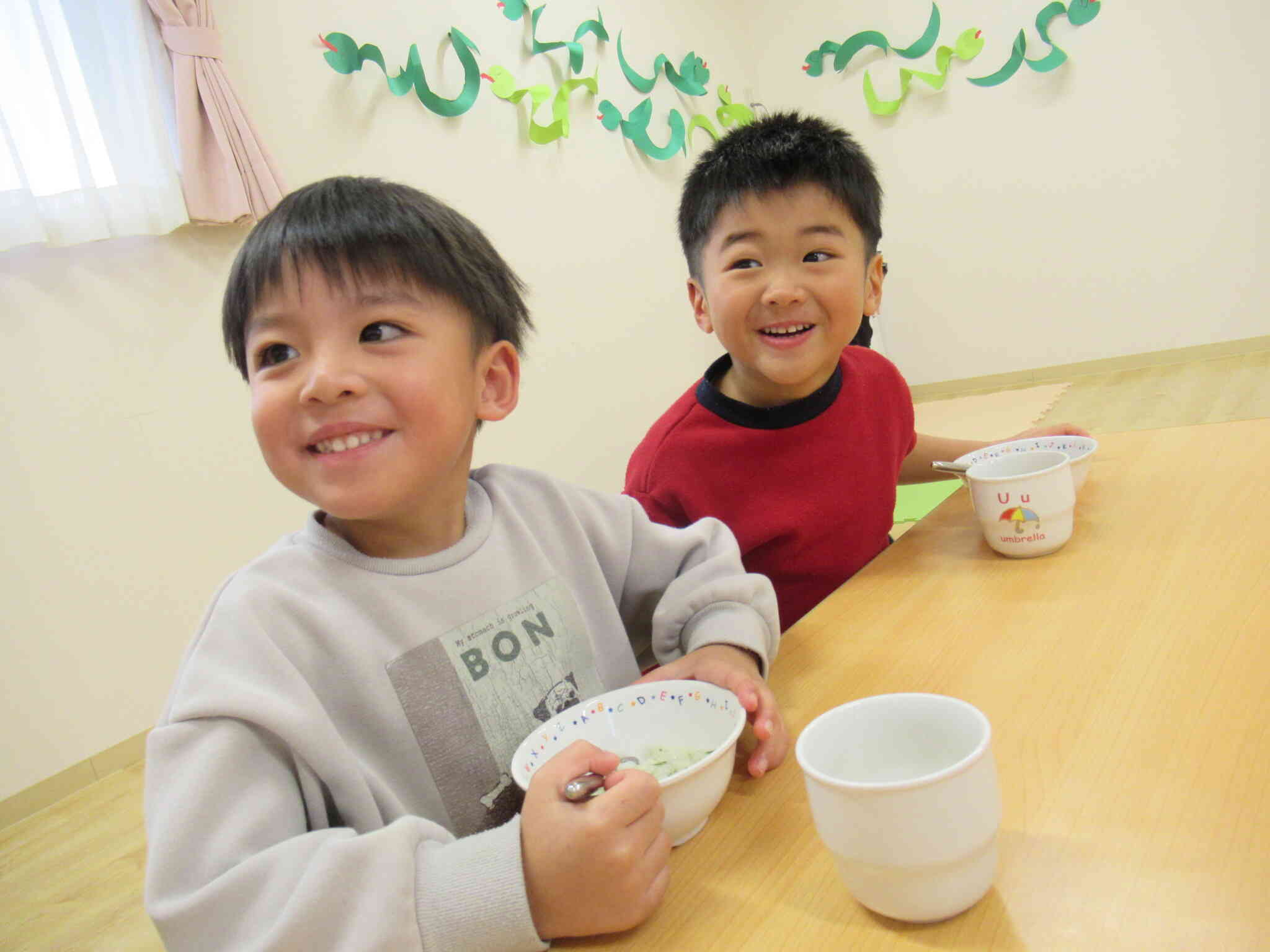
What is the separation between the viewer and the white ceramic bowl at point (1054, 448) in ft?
3.02

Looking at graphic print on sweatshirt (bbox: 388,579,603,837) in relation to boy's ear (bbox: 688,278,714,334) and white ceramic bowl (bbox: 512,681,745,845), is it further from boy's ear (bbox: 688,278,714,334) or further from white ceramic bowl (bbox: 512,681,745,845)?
boy's ear (bbox: 688,278,714,334)

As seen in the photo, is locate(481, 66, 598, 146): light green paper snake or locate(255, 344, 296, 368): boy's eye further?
locate(481, 66, 598, 146): light green paper snake

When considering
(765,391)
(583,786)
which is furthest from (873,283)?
(583,786)

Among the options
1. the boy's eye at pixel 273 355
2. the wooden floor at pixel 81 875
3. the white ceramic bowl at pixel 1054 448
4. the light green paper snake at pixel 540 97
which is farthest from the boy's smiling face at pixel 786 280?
the light green paper snake at pixel 540 97

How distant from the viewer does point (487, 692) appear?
0.69m

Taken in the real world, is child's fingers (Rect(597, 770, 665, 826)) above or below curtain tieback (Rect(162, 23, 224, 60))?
below

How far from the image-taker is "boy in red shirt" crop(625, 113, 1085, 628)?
103cm

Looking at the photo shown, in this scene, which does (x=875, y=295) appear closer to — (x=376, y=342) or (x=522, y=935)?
(x=376, y=342)

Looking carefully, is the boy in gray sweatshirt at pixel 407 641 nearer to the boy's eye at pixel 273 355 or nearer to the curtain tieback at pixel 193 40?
the boy's eye at pixel 273 355

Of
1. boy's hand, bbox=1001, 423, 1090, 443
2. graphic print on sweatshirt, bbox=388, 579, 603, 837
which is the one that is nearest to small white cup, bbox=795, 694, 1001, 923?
graphic print on sweatshirt, bbox=388, 579, 603, 837

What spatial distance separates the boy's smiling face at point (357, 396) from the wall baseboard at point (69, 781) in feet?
4.95

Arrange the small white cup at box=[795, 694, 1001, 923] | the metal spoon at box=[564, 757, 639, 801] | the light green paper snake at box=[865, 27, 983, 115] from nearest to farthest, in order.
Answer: the small white cup at box=[795, 694, 1001, 923] → the metal spoon at box=[564, 757, 639, 801] → the light green paper snake at box=[865, 27, 983, 115]

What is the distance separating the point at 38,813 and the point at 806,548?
178 centimetres

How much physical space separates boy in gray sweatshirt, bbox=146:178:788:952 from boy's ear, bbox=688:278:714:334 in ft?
1.15
